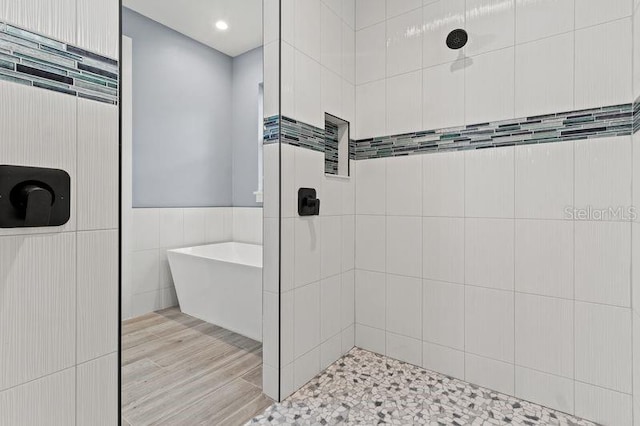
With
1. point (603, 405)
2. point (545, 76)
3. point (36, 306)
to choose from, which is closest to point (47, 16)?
point (36, 306)

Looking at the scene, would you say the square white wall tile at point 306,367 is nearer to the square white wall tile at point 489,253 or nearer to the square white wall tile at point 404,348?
the square white wall tile at point 404,348

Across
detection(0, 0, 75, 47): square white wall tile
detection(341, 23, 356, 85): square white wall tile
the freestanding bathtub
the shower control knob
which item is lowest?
the freestanding bathtub

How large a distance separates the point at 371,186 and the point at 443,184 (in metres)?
0.51

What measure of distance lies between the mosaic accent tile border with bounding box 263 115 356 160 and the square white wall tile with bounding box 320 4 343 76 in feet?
1.57

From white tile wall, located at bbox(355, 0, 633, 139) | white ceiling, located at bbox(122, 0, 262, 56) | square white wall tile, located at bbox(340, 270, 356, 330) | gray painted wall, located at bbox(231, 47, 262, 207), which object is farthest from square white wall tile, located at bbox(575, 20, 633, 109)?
gray painted wall, located at bbox(231, 47, 262, 207)

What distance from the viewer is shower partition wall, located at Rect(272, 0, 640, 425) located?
153cm

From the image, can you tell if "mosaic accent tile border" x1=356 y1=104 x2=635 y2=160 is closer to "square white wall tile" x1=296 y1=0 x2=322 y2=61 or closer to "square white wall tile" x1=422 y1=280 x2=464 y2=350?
"square white wall tile" x1=296 y1=0 x2=322 y2=61

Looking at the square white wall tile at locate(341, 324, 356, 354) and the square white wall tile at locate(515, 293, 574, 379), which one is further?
the square white wall tile at locate(341, 324, 356, 354)

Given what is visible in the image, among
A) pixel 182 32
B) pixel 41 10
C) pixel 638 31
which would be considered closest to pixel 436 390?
pixel 638 31

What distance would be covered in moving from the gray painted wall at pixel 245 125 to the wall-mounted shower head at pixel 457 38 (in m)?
2.44

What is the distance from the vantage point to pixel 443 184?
1983 millimetres

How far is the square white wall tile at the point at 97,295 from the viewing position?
919mm

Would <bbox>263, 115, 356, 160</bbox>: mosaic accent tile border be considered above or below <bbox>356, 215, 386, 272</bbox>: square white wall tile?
above

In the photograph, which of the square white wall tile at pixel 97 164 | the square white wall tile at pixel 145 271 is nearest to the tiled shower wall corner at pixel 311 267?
the square white wall tile at pixel 97 164
